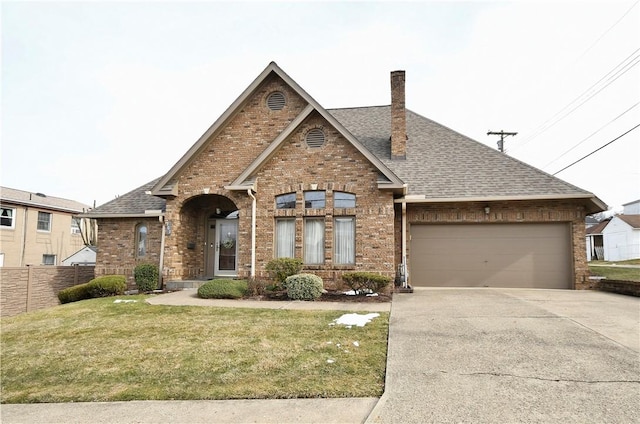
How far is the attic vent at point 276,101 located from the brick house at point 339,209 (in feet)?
0.12

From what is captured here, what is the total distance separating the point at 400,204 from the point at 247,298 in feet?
20.8

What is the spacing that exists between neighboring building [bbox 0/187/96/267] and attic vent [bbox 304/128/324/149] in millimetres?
19107

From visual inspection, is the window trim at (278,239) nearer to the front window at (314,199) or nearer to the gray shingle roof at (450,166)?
the front window at (314,199)

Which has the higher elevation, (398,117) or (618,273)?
(398,117)

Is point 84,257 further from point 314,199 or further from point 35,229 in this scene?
point 314,199

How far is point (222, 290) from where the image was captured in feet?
38.3

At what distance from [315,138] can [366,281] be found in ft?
16.8

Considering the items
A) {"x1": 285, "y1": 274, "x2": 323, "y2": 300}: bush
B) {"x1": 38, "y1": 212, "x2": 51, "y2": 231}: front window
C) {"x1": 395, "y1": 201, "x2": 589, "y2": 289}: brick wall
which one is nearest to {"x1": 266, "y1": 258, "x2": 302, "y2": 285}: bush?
{"x1": 285, "y1": 274, "x2": 323, "y2": 300}: bush

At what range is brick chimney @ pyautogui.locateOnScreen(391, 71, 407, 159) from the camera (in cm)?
1537

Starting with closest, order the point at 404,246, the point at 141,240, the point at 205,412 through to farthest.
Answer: the point at 205,412
the point at 404,246
the point at 141,240

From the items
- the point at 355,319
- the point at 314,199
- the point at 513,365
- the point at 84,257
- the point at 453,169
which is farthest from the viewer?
the point at 84,257

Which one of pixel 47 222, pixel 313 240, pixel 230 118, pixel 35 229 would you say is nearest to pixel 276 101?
pixel 230 118

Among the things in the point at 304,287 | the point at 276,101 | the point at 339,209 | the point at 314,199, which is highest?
the point at 276,101

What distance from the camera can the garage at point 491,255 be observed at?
13773 mm
